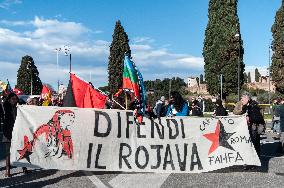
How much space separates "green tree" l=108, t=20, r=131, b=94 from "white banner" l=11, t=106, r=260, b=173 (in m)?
67.1

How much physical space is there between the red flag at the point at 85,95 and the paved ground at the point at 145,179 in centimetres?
147

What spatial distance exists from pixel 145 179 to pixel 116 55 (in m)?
69.4

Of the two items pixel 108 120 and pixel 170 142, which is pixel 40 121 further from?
pixel 170 142

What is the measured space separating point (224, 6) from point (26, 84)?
170ft

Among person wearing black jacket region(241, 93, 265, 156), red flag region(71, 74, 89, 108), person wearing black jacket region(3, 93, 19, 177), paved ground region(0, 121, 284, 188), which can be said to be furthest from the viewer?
person wearing black jacket region(241, 93, 265, 156)

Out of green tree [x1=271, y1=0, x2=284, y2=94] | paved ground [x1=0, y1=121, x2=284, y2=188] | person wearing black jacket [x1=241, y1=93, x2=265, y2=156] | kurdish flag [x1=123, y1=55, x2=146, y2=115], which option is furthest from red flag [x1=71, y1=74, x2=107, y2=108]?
green tree [x1=271, y1=0, x2=284, y2=94]

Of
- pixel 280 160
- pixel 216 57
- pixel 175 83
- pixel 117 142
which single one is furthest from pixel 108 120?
pixel 175 83

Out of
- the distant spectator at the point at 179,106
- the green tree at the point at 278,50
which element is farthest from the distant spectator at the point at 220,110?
the green tree at the point at 278,50

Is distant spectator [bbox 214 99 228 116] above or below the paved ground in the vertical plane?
above

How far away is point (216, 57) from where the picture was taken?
202ft

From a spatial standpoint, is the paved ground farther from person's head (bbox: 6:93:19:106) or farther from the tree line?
the tree line

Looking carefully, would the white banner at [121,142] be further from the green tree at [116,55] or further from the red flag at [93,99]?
the green tree at [116,55]

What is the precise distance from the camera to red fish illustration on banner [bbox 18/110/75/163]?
984 centimetres

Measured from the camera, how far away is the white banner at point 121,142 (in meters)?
9.83
